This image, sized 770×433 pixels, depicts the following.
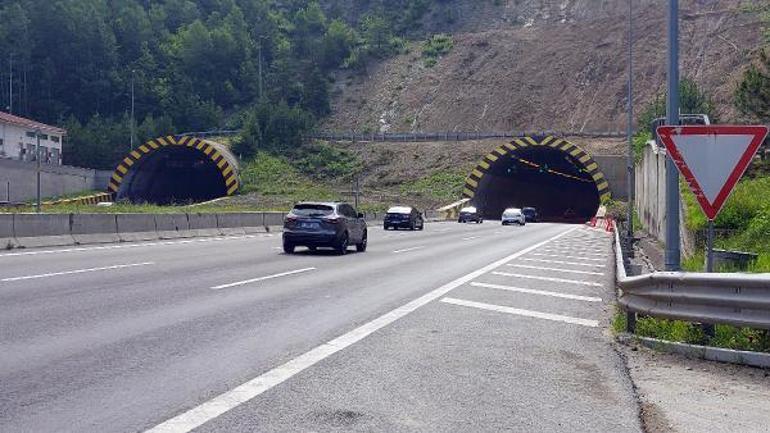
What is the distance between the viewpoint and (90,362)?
27.2ft

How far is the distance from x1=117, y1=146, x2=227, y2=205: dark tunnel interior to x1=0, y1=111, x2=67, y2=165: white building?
409 inches

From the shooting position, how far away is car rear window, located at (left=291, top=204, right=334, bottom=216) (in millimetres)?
24391

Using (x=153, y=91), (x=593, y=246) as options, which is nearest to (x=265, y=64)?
(x=153, y=91)

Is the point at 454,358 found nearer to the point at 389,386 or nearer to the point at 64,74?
the point at 389,386

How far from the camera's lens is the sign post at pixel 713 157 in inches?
377

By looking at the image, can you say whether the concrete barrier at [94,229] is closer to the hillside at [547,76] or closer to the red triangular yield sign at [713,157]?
the red triangular yield sign at [713,157]

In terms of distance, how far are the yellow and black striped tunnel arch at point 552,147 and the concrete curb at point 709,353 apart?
59569 mm

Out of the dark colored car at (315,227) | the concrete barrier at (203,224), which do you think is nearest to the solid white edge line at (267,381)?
the dark colored car at (315,227)

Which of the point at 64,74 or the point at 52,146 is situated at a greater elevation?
the point at 64,74

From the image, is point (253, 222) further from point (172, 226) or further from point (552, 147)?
point (552, 147)

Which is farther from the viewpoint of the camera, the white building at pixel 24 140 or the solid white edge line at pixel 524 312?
the white building at pixel 24 140

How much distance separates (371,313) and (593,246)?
22407 millimetres

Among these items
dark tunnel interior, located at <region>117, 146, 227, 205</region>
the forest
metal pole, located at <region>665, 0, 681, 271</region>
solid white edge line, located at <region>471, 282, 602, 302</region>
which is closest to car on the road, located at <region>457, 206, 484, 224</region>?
dark tunnel interior, located at <region>117, 146, 227, 205</region>

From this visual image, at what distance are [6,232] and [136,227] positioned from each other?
6.47 m
